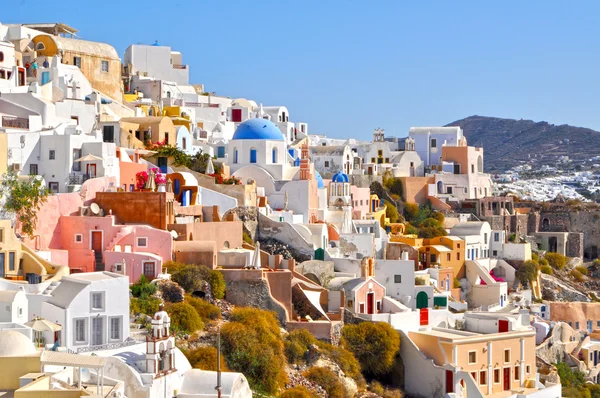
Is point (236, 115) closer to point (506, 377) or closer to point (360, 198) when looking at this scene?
point (360, 198)

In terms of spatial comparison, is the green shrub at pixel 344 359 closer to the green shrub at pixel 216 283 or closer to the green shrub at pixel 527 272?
the green shrub at pixel 216 283

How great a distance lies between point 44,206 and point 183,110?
21850mm

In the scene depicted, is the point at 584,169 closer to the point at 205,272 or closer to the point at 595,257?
the point at 595,257

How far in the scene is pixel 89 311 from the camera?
95.3 feet

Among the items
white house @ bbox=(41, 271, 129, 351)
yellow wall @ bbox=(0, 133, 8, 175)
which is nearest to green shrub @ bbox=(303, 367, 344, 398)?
white house @ bbox=(41, 271, 129, 351)

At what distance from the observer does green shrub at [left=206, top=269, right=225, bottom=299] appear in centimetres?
3475

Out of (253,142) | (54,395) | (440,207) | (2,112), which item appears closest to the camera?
(54,395)

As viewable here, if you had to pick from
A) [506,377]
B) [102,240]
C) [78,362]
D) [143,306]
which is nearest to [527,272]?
[506,377]

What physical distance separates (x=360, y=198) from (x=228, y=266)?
17851 mm

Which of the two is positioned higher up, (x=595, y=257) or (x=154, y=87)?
(x=154, y=87)

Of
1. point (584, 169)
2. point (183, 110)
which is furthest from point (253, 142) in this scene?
point (584, 169)

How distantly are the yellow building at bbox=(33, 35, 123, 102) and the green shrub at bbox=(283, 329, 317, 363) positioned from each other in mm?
20757

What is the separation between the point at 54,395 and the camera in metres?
22.8

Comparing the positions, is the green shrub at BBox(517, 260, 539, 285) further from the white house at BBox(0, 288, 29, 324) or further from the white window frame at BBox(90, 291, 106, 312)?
the white house at BBox(0, 288, 29, 324)
